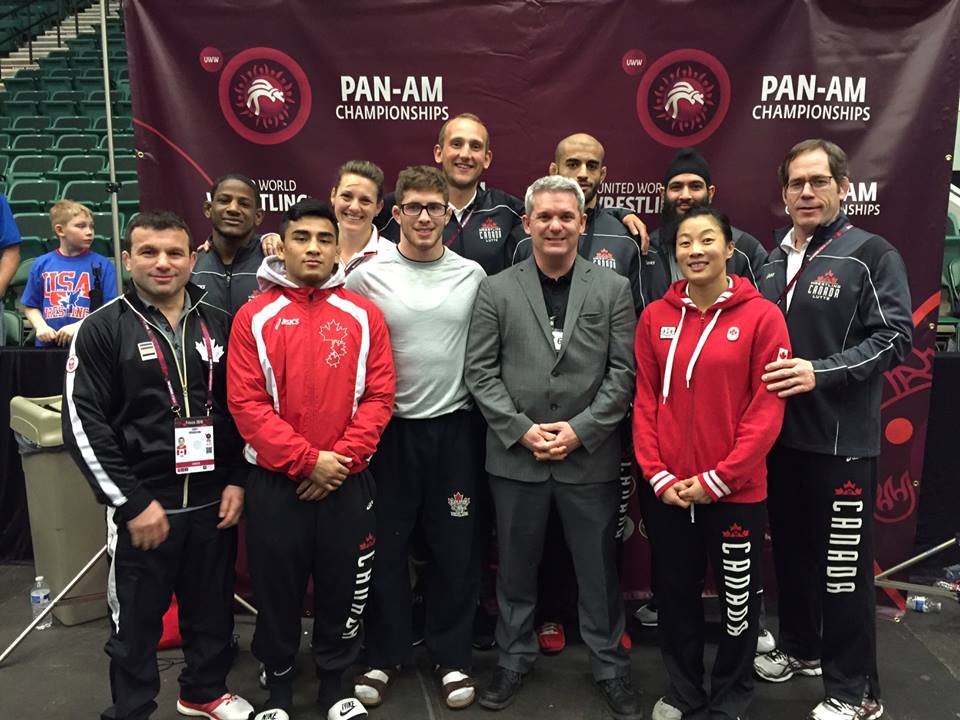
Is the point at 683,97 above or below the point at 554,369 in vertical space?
above

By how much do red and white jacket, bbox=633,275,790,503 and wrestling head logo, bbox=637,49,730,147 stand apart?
133 cm

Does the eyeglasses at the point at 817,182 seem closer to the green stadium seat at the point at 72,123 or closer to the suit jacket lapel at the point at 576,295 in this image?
the suit jacket lapel at the point at 576,295

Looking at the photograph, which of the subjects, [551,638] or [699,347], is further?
[551,638]

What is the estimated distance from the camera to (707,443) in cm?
261

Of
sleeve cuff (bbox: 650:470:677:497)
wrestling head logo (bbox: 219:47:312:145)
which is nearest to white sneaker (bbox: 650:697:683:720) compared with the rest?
sleeve cuff (bbox: 650:470:677:497)

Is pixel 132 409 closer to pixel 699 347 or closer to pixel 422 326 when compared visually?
pixel 422 326

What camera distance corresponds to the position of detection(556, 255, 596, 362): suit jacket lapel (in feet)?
9.33

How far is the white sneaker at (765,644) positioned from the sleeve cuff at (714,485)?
112 centimetres

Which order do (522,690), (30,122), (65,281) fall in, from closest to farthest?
(522,690) < (65,281) < (30,122)

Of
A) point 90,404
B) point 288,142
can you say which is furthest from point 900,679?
point 288,142

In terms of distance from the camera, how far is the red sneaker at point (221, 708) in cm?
286

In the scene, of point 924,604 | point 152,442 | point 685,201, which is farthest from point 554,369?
point 924,604

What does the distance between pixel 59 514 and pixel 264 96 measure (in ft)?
7.29

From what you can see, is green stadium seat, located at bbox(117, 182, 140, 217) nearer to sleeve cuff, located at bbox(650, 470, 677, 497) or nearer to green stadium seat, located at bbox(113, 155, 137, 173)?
green stadium seat, located at bbox(113, 155, 137, 173)
